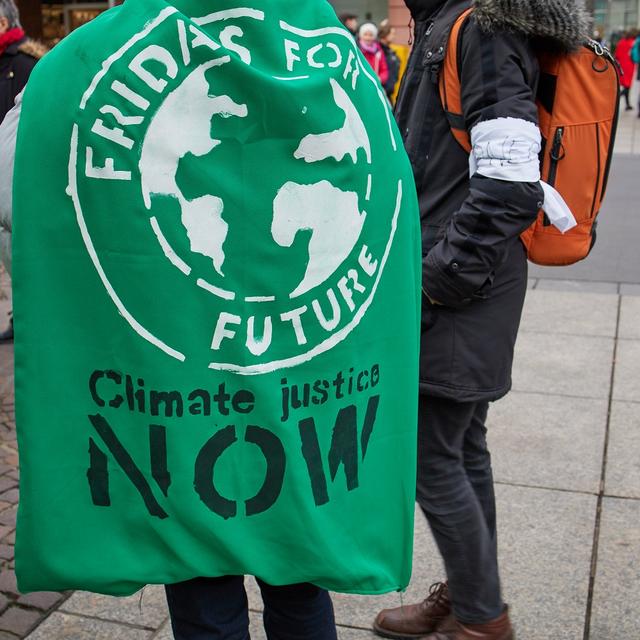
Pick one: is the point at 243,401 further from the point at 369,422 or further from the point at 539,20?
the point at 539,20

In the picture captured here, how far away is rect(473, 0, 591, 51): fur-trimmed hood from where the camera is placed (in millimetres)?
2266

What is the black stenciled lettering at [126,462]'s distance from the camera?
1.64 meters

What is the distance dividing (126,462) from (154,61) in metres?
0.64

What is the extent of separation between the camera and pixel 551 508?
3678 mm

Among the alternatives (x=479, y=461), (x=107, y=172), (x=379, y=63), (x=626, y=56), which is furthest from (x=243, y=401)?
(x=626, y=56)

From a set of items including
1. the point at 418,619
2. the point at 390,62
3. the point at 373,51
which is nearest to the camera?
the point at 418,619

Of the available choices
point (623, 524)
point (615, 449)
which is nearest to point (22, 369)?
point (623, 524)

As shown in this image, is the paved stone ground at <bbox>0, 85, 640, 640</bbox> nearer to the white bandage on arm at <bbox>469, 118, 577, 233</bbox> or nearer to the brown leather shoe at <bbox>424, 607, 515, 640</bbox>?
the brown leather shoe at <bbox>424, 607, 515, 640</bbox>

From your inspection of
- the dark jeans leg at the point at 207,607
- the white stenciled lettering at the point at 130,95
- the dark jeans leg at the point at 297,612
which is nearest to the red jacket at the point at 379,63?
the dark jeans leg at the point at 297,612

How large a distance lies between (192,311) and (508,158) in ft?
3.20

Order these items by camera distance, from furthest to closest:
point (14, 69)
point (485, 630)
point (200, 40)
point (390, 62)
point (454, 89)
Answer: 1. point (390, 62)
2. point (14, 69)
3. point (485, 630)
4. point (454, 89)
5. point (200, 40)

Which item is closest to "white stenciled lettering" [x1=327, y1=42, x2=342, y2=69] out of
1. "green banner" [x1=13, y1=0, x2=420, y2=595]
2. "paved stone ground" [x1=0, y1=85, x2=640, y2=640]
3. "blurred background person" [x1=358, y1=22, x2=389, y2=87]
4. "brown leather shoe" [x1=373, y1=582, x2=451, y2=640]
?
"green banner" [x1=13, y1=0, x2=420, y2=595]

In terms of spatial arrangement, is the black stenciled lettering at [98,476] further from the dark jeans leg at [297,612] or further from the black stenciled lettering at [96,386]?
the dark jeans leg at [297,612]

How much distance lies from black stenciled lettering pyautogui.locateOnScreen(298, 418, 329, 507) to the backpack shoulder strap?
3.20ft
